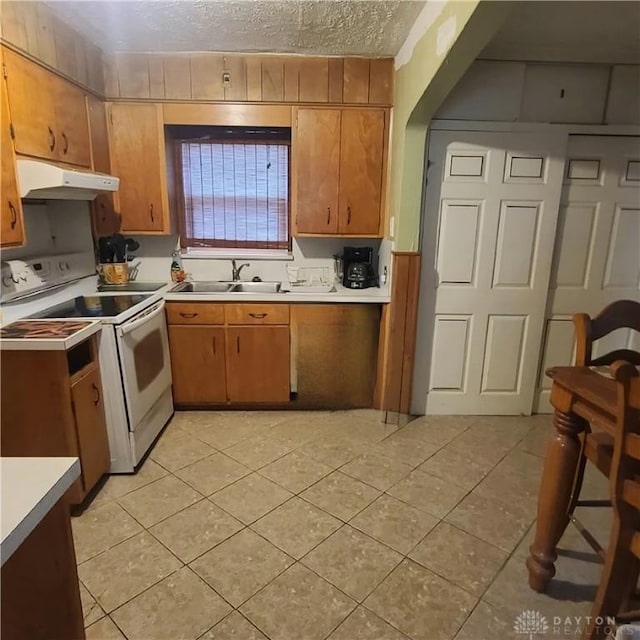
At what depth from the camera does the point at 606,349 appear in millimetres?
3131

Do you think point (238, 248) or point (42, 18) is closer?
point (42, 18)

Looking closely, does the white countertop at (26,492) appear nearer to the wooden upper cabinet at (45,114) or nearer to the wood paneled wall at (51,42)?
the wooden upper cabinet at (45,114)

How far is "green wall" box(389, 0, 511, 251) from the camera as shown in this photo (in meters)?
1.73

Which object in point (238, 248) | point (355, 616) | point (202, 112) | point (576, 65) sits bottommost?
point (355, 616)

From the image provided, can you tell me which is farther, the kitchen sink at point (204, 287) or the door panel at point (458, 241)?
the kitchen sink at point (204, 287)

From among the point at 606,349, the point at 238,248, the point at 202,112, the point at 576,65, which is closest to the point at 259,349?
the point at 238,248

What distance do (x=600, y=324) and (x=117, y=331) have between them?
222 cm

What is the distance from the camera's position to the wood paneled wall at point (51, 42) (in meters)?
2.00

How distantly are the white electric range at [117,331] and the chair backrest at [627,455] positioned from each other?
84.5 inches

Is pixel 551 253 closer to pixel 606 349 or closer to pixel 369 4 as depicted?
pixel 606 349

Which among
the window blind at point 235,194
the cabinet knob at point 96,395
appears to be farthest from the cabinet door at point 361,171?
the cabinet knob at point 96,395

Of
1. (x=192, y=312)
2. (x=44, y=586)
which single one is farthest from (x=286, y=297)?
(x=44, y=586)

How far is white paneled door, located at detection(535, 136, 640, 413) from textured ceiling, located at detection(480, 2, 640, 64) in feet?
1.57

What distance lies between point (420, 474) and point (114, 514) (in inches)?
63.2
